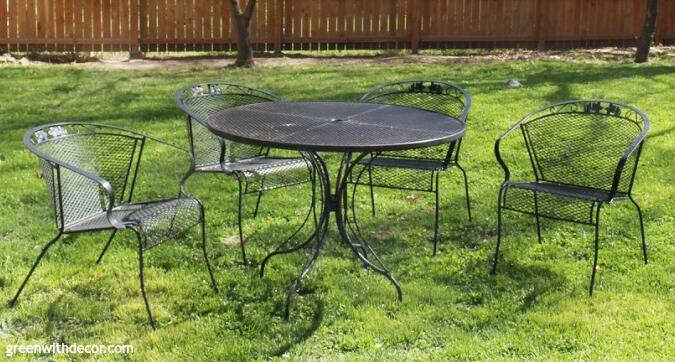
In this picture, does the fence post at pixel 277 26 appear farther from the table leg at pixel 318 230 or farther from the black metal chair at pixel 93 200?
the table leg at pixel 318 230

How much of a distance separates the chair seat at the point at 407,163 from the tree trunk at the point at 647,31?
28.2ft

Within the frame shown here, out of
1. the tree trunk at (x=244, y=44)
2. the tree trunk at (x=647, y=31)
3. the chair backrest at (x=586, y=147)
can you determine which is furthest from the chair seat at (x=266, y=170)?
the tree trunk at (x=647, y=31)

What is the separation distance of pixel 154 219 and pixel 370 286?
109 cm

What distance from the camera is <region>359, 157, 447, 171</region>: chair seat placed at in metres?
4.58

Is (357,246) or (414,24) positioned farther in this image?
(414,24)

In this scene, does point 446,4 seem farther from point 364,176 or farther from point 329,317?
point 329,317

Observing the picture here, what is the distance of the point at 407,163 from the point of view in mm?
4691

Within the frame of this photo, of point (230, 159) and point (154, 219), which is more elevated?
point (230, 159)

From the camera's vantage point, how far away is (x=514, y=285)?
13.4 ft

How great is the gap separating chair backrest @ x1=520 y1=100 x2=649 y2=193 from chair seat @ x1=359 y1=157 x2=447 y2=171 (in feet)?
1.74

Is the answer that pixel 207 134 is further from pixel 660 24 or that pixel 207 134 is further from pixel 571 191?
pixel 660 24

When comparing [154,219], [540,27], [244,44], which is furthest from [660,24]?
[154,219]

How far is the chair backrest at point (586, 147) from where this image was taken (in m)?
4.53

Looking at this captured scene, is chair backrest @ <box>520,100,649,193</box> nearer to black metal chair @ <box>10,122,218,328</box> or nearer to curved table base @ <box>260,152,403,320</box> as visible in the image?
curved table base @ <box>260,152,403,320</box>
